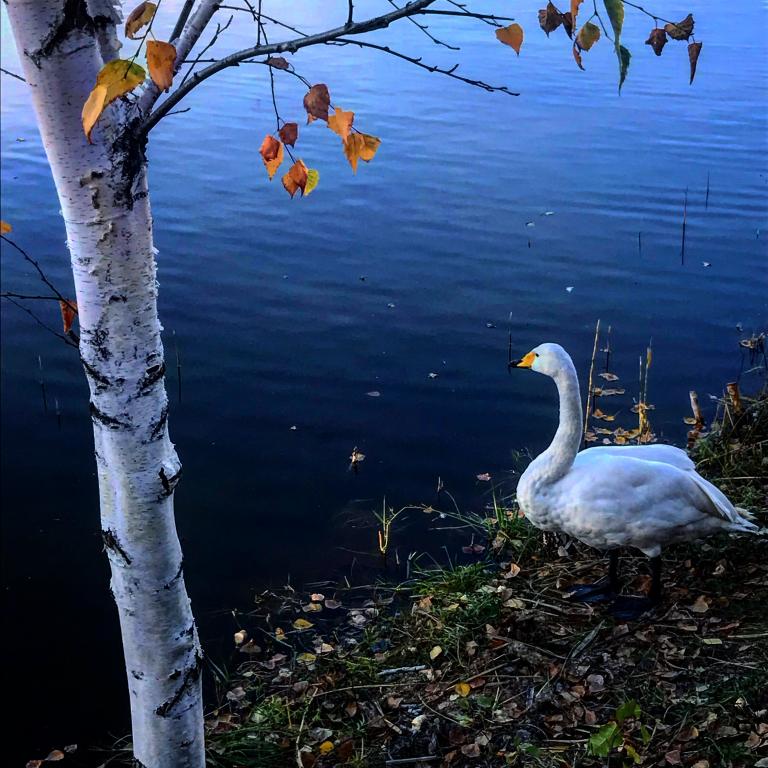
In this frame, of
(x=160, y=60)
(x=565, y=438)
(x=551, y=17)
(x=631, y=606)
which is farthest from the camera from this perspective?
(x=565, y=438)

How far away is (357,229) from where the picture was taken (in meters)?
14.0

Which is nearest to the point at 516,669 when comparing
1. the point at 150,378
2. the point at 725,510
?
the point at 725,510

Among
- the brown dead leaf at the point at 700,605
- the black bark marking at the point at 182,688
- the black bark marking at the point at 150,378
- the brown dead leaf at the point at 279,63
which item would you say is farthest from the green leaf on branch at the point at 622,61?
the brown dead leaf at the point at 700,605

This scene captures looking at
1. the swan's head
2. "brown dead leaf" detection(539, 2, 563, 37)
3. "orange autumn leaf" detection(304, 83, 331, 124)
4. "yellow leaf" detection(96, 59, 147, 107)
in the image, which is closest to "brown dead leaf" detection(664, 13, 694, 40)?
"brown dead leaf" detection(539, 2, 563, 37)

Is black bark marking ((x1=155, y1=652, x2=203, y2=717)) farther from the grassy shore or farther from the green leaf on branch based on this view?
the green leaf on branch

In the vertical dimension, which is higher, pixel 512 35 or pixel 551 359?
pixel 512 35

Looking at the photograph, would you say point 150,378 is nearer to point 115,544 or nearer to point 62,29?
point 115,544

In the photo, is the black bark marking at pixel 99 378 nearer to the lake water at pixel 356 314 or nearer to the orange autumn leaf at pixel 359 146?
the orange autumn leaf at pixel 359 146

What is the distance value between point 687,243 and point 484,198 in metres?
3.24

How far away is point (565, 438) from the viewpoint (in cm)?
588

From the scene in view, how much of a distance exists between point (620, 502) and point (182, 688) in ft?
8.94

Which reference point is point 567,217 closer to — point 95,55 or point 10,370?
point 10,370

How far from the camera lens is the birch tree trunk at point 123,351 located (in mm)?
3057

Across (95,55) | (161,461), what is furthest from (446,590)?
(95,55)
